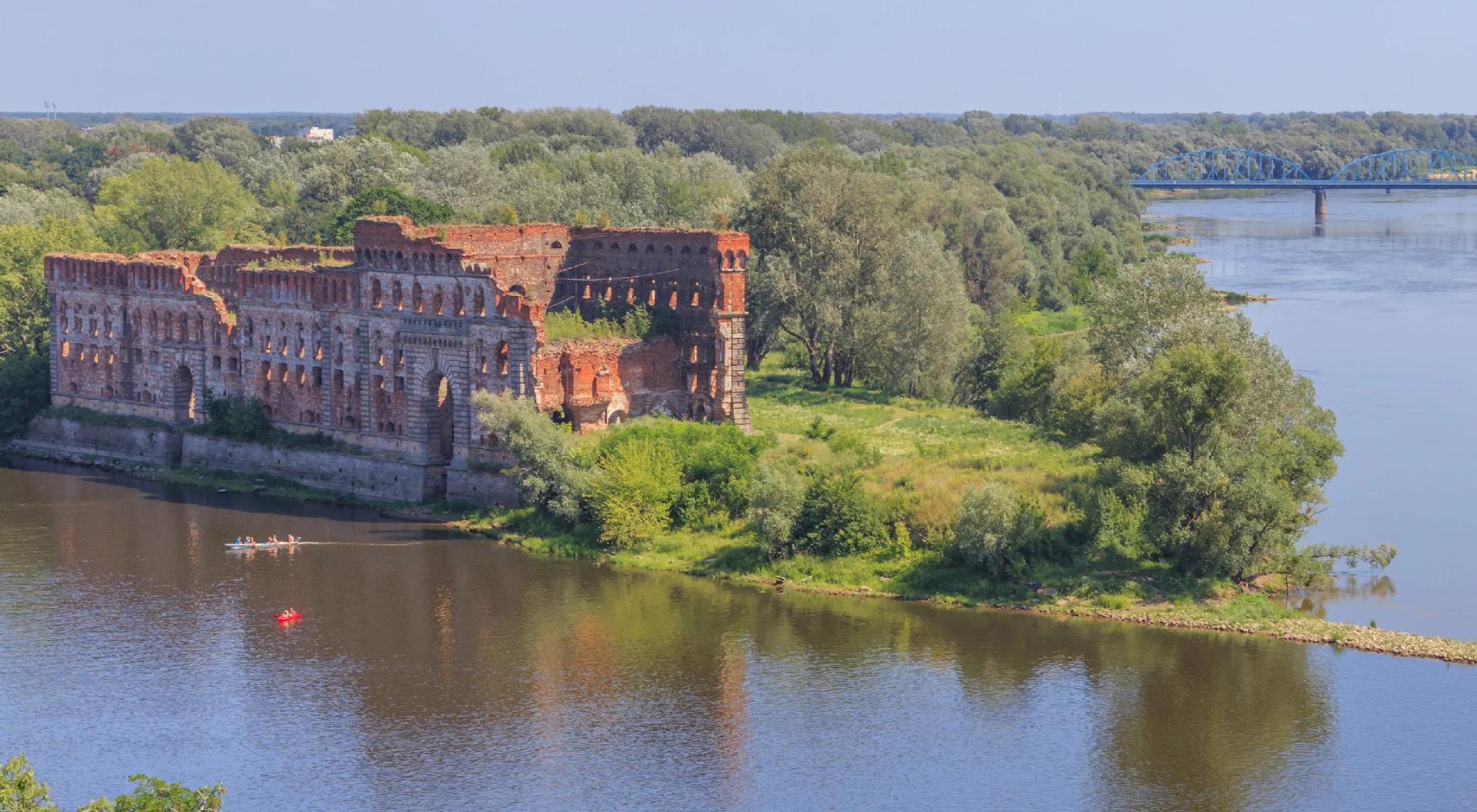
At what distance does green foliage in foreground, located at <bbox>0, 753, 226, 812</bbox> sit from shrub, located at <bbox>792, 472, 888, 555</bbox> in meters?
23.8

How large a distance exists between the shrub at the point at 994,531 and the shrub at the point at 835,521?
118 inches

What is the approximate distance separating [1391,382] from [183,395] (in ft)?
161

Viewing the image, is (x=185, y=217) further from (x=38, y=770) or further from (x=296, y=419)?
(x=38, y=770)

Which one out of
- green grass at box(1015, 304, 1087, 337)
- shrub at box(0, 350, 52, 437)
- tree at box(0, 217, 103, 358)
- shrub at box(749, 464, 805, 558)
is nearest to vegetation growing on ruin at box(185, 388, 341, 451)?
shrub at box(0, 350, 52, 437)

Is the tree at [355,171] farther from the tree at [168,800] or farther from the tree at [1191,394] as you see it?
the tree at [168,800]

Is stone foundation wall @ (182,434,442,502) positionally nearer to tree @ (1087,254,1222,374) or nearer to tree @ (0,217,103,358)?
tree @ (0,217,103,358)

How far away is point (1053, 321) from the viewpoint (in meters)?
100

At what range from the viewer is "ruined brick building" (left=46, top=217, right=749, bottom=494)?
58750 mm

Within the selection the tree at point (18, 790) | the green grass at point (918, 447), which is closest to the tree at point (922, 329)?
the green grass at point (918, 447)

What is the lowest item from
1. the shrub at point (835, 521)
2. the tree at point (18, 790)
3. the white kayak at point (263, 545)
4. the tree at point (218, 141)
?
the white kayak at point (263, 545)

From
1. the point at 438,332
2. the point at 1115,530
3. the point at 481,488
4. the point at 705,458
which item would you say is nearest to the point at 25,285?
the point at 438,332

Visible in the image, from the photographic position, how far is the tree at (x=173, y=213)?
298ft

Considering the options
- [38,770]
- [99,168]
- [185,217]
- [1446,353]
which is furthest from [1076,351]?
[99,168]

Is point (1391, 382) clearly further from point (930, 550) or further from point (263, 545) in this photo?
point (263, 545)
